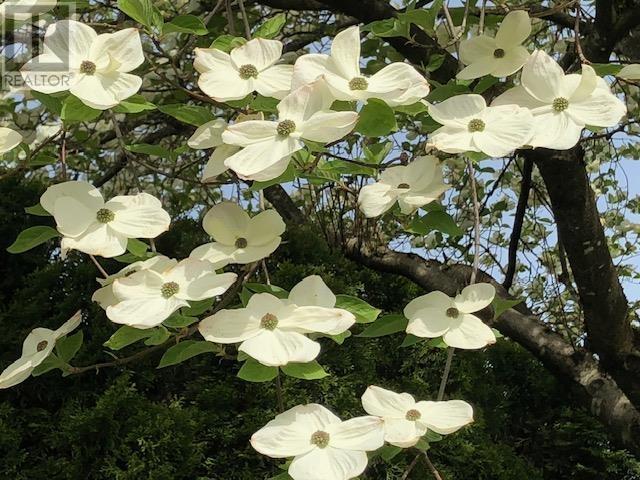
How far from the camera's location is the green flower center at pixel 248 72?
1.02 meters

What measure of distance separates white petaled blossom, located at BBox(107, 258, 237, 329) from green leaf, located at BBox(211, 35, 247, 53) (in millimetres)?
365

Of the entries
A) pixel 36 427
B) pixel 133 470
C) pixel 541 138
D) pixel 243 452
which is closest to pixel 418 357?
pixel 243 452

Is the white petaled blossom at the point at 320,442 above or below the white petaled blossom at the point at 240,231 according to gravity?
below

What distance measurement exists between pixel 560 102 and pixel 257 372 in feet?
1.81

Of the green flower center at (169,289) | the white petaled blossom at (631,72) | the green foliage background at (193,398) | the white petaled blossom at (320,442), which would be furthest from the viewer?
the green foliage background at (193,398)

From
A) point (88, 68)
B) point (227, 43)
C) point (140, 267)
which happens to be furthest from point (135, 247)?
point (227, 43)

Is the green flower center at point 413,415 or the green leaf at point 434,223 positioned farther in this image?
the green leaf at point 434,223

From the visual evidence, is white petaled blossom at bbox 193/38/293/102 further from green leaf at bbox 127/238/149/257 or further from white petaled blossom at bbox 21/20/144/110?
green leaf at bbox 127/238/149/257

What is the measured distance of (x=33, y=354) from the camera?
108 cm

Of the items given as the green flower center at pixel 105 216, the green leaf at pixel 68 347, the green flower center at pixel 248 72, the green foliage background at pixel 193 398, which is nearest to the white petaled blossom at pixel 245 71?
the green flower center at pixel 248 72

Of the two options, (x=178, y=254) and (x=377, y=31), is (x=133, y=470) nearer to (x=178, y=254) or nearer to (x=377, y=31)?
(x=178, y=254)

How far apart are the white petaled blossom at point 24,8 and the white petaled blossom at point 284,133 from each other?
0.37 m

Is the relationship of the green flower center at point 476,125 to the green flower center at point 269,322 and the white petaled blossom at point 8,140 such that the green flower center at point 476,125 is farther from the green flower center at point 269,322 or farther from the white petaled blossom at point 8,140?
the white petaled blossom at point 8,140

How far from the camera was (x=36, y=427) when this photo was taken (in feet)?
5.44
